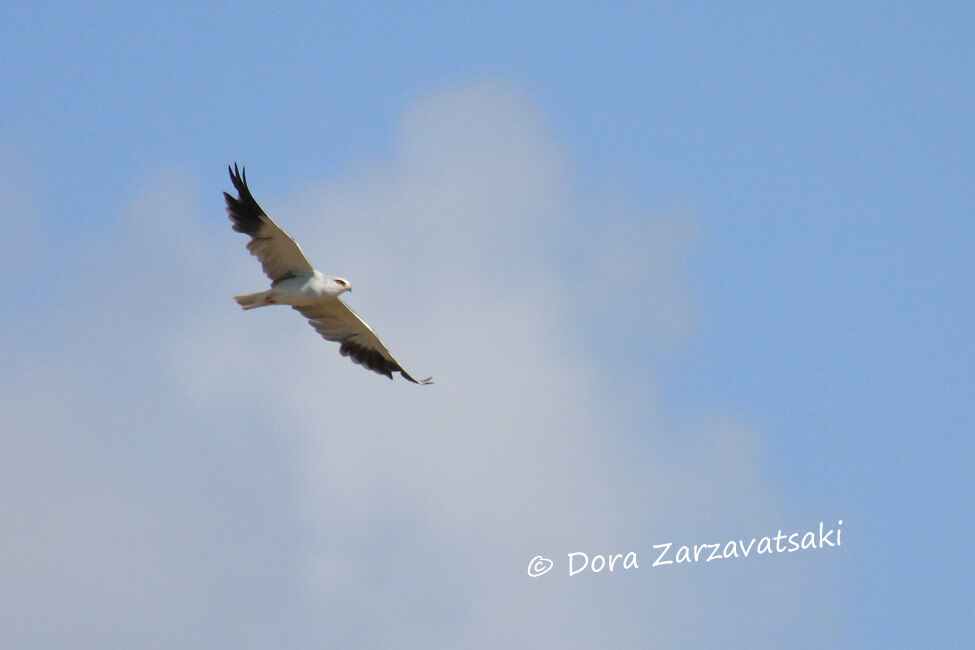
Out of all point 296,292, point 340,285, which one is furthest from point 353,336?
point 296,292

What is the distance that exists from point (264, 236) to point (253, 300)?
117 centimetres

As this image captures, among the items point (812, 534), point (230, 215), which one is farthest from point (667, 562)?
point (230, 215)

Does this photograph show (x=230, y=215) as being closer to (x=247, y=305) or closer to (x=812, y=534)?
(x=247, y=305)

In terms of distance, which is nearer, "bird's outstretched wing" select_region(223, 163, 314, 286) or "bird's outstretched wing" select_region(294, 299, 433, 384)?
"bird's outstretched wing" select_region(223, 163, 314, 286)

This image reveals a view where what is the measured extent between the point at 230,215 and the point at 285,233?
1121 millimetres

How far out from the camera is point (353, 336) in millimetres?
36750

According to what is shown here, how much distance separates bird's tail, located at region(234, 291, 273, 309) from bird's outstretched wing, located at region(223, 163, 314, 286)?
0.59 m

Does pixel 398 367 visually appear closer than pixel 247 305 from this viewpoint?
No

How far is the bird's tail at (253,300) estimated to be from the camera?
3406 cm

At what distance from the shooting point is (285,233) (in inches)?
1330

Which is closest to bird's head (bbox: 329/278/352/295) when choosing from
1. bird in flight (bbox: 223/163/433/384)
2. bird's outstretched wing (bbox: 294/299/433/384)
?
bird in flight (bbox: 223/163/433/384)

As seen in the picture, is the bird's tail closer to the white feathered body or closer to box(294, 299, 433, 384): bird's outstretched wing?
the white feathered body

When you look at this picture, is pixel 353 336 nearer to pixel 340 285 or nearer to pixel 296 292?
pixel 340 285

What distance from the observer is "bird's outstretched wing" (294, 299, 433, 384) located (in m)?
36.1
